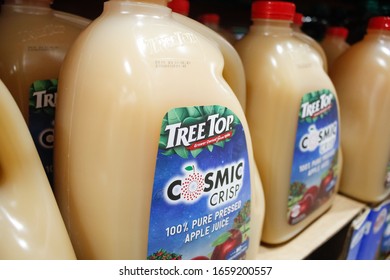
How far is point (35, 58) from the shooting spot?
21.1 inches

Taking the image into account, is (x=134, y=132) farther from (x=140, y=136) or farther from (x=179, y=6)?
(x=179, y=6)

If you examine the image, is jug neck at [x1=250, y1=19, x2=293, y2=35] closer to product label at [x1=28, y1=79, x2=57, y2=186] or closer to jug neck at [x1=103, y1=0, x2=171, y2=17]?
jug neck at [x1=103, y1=0, x2=171, y2=17]

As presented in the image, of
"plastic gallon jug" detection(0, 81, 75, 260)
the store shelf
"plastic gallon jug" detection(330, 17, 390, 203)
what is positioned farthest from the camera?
"plastic gallon jug" detection(330, 17, 390, 203)

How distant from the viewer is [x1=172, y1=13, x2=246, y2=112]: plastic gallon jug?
23.5 inches

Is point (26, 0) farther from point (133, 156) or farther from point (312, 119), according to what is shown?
point (312, 119)

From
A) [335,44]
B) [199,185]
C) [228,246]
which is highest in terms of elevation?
[335,44]

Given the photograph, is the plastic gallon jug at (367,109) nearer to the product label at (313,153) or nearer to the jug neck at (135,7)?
the product label at (313,153)

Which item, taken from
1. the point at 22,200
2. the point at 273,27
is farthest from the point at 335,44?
the point at 22,200

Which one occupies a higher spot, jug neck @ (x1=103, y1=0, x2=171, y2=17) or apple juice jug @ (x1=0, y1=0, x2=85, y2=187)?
jug neck @ (x1=103, y1=0, x2=171, y2=17)

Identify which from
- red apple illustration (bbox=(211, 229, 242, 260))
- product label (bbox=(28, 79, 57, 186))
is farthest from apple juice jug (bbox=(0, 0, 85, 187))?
red apple illustration (bbox=(211, 229, 242, 260))

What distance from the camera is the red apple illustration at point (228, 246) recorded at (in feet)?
1.87

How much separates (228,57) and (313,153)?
280 millimetres

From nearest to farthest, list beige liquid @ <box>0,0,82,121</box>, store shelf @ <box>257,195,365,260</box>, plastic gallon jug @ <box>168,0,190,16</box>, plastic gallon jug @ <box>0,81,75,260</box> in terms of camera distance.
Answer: plastic gallon jug @ <box>0,81,75,260</box>
beige liquid @ <box>0,0,82,121</box>
plastic gallon jug @ <box>168,0,190,16</box>
store shelf @ <box>257,195,365,260</box>

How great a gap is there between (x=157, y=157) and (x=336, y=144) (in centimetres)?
51
